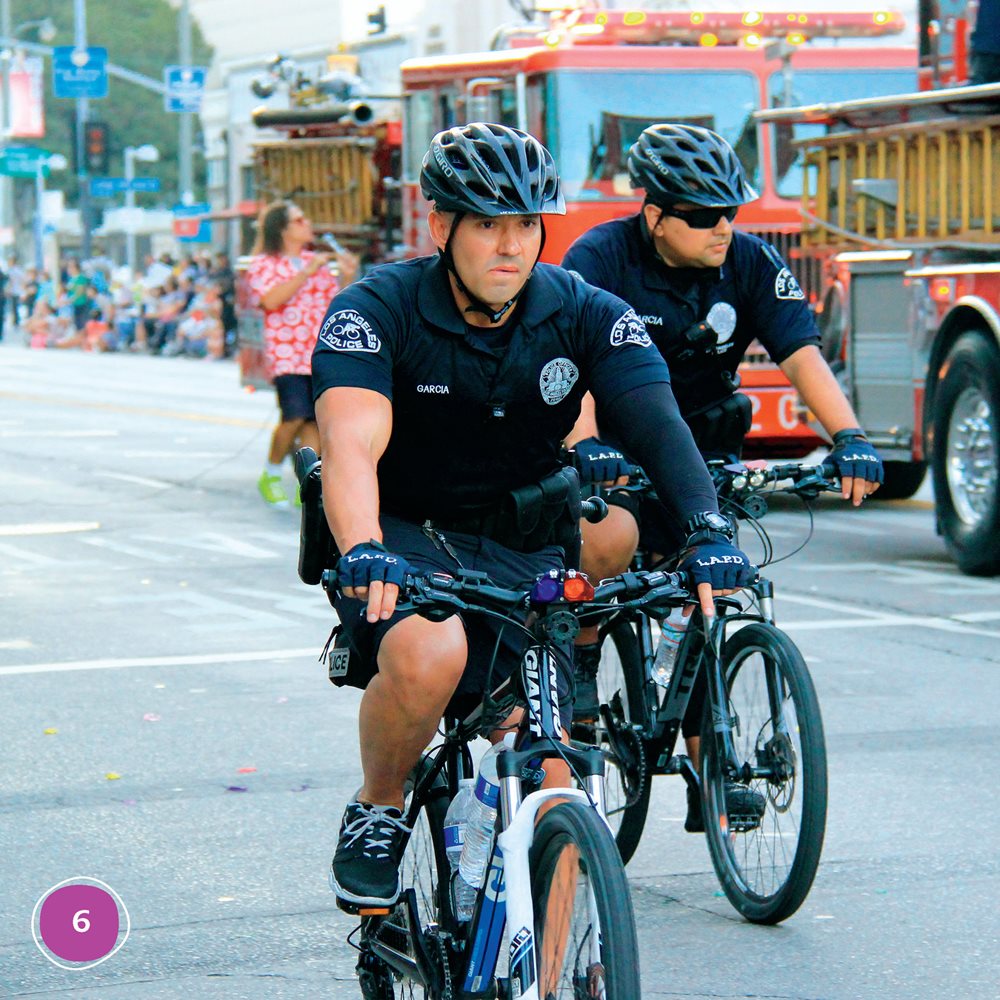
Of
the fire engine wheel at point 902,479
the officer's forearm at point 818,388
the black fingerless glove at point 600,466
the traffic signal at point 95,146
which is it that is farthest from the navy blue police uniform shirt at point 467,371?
the traffic signal at point 95,146

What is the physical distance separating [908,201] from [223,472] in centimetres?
669

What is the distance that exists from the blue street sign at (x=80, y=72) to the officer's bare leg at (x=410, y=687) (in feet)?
175

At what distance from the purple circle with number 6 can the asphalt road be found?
58 millimetres

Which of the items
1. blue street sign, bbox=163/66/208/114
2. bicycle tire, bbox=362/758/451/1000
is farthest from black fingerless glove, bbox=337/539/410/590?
blue street sign, bbox=163/66/208/114

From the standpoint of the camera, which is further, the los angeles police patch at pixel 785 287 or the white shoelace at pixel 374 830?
the los angeles police patch at pixel 785 287

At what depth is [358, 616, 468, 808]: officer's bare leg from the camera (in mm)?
4059

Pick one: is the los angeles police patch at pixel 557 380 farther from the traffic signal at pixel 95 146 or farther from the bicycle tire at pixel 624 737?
the traffic signal at pixel 95 146

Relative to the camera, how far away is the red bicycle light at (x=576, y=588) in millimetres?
3848

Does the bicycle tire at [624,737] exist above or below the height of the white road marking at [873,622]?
above

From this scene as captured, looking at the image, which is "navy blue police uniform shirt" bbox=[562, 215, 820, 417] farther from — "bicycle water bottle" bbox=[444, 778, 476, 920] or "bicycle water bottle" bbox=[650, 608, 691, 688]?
"bicycle water bottle" bbox=[444, 778, 476, 920]

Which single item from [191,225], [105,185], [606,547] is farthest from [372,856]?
[105,185]

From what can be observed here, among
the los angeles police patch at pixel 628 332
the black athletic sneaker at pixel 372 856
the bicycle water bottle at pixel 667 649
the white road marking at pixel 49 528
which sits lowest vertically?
the white road marking at pixel 49 528

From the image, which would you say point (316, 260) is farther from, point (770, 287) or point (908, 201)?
point (770, 287)

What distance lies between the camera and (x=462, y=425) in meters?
4.33
